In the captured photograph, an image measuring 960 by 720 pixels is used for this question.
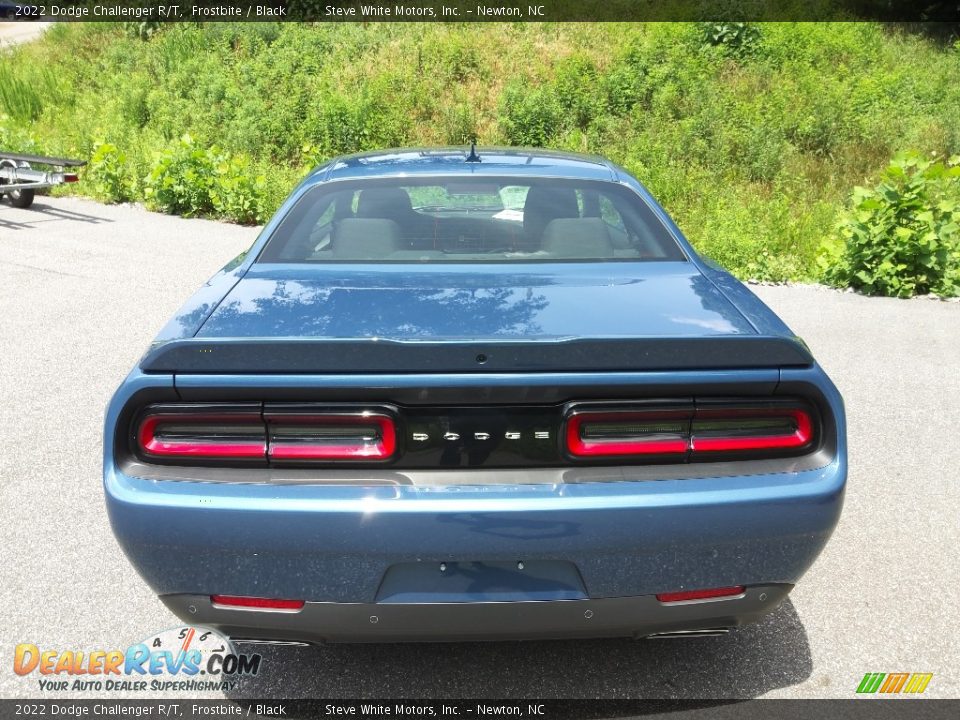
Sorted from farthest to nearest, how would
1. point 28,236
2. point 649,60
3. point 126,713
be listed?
point 649,60 → point 28,236 → point 126,713

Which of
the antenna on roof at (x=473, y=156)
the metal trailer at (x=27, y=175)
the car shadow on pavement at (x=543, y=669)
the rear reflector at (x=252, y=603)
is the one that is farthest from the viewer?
the metal trailer at (x=27, y=175)

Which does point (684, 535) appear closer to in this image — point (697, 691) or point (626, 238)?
point (697, 691)

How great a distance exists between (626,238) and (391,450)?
1629 millimetres

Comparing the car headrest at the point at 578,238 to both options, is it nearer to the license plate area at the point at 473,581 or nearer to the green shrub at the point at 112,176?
the license plate area at the point at 473,581

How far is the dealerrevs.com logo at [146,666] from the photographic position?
2531mm

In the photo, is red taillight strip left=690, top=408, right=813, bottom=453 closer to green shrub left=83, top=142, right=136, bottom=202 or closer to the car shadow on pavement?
the car shadow on pavement

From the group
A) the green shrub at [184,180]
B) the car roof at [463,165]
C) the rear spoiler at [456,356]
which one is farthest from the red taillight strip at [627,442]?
the green shrub at [184,180]

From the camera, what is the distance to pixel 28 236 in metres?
10.5

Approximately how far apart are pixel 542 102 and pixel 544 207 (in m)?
15.2

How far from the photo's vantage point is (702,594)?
2.09 m

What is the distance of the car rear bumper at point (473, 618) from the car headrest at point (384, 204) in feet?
5.43

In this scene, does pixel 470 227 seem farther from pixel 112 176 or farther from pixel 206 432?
pixel 112 176

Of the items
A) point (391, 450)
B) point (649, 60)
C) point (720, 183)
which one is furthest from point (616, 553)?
point (649, 60)

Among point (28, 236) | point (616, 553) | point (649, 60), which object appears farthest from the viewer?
point (649, 60)
